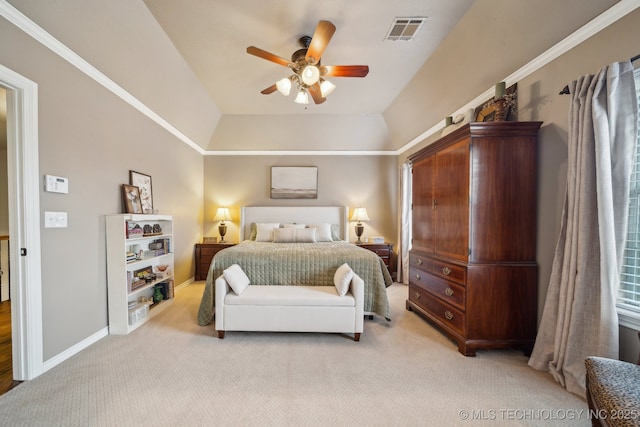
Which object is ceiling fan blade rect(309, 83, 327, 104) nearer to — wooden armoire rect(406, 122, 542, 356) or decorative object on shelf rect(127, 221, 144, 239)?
wooden armoire rect(406, 122, 542, 356)

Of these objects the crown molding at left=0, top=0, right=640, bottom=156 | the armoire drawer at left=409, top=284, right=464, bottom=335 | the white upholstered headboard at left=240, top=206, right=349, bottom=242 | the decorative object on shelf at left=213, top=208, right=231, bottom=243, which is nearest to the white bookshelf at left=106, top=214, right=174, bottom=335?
the crown molding at left=0, top=0, right=640, bottom=156

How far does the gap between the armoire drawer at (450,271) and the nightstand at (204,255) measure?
3.58 meters

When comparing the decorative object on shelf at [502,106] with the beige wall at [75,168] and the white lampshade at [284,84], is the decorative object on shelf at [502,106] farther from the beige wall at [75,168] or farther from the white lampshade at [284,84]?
the beige wall at [75,168]

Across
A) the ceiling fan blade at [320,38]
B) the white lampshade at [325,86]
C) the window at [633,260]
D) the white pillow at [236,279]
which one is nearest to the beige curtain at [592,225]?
the window at [633,260]

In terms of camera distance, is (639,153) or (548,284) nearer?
(639,153)

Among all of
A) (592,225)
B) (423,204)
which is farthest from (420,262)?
(592,225)

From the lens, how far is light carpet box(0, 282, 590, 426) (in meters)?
1.48

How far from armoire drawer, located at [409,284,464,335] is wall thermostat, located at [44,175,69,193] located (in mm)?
3623

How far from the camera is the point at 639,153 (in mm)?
1591

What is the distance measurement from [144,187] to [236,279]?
1.88 metres

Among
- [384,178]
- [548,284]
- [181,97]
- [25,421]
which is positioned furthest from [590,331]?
[181,97]

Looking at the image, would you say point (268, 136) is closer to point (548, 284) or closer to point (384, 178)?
point (384, 178)

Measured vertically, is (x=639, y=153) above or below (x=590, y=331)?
above

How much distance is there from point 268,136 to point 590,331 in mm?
5009
